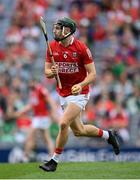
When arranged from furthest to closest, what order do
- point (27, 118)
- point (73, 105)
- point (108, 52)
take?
point (108, 52) → point (27, 118) → point (73, 105)

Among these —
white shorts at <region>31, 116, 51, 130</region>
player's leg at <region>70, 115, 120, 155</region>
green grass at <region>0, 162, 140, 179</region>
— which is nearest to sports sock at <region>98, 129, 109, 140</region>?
player's leg at <region>70, 115, 120, 155</region>

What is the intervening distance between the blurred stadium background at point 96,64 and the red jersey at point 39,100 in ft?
1.80

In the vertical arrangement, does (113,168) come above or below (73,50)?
below

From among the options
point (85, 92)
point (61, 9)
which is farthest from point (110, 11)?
A: point (85, 92)

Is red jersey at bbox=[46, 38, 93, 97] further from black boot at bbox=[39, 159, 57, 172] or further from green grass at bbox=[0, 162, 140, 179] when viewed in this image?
green grass at bbox=[0, 162, 140, 179]

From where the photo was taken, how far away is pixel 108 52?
20.3 meters

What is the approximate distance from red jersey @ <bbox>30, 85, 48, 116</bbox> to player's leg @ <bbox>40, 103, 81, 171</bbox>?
5637 mm

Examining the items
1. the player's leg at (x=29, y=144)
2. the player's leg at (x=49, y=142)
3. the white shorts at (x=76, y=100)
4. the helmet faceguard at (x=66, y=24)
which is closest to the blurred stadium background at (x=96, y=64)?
the player's leg at (x=29, y=144)

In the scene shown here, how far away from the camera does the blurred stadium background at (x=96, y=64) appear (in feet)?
56.8

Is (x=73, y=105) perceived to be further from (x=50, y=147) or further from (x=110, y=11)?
(x=110, y=11)

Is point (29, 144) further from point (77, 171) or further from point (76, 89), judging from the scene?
point (76, 89)

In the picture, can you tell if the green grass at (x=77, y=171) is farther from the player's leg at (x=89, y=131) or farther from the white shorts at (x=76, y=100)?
the white shorts at (x=76, y=100)

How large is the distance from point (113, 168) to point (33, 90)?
18.5ft

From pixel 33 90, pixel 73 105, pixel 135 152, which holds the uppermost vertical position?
pixel 73 105
